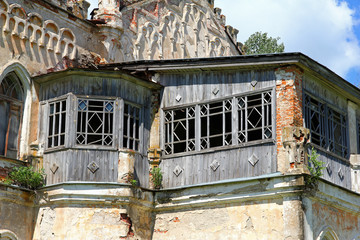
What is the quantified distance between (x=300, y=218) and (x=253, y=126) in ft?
8.87

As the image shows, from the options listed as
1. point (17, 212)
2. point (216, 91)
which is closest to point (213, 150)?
point (216, 91)

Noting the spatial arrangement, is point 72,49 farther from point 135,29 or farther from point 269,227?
point 269,227

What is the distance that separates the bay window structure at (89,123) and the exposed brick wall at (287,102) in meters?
4.09

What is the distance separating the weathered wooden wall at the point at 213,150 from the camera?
16.3 m

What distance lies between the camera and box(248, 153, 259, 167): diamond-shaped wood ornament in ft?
53.4

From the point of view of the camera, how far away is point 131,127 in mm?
17625

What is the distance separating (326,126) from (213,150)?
130 inches

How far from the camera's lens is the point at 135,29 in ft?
71.1

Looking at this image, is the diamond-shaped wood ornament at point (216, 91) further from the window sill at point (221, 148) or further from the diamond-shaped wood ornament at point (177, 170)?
the diamond-shaped wood ornament at point (177, 170)

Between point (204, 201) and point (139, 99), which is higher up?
point (139, 99)

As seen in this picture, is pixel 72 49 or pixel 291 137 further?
pixel 72 49

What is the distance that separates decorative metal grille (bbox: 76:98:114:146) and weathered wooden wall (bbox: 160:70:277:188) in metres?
1.73

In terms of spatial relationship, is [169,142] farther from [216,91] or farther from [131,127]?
[216,91]

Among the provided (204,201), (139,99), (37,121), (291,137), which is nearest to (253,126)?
(291,137)
